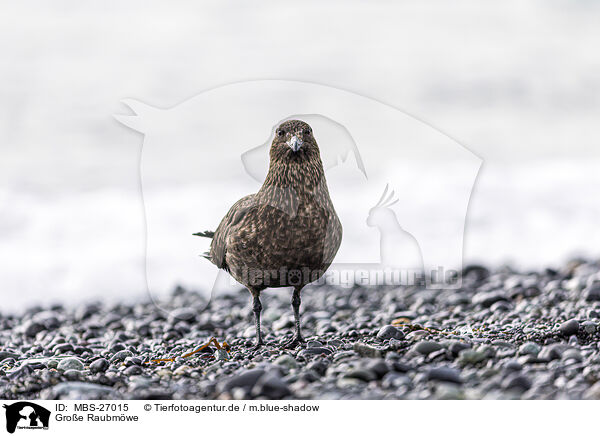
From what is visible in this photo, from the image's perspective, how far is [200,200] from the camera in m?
12.9

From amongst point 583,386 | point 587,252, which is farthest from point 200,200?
point 583,386

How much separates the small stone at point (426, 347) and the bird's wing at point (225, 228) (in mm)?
2113

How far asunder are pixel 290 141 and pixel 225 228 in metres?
1.20

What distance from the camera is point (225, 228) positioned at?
6.77 metres

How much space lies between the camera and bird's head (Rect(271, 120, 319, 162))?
20.7 feet

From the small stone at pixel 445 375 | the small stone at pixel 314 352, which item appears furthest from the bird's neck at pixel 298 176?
the small stone at pixel 445 375

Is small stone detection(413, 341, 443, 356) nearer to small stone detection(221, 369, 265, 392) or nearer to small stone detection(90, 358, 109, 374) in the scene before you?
small stone detection(221, 369, 265, 392)

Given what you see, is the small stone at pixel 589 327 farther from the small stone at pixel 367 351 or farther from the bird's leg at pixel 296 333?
the bird's leg at pixel 296 333

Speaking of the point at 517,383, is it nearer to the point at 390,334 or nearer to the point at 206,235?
the point at 390,334

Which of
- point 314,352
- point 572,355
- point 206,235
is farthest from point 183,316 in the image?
point 572,355

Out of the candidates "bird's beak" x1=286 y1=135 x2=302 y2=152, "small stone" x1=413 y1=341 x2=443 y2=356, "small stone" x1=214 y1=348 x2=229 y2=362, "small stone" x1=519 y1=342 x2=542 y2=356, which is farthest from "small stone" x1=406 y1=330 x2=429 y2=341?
"bird's beak" x1=286 y1=135 x2=302 y2=152

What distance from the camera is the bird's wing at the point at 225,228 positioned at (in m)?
6.57
